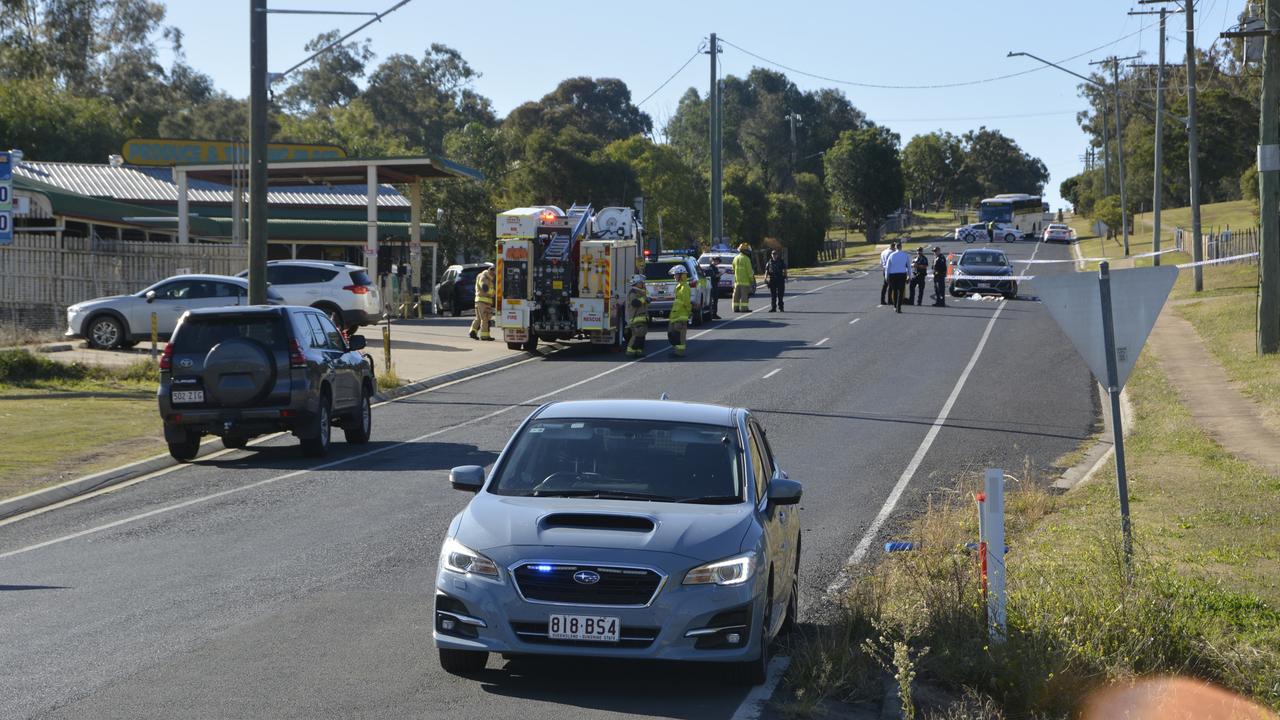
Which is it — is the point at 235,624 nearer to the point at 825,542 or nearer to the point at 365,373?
the point at 825,542

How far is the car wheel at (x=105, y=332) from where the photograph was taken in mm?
31969

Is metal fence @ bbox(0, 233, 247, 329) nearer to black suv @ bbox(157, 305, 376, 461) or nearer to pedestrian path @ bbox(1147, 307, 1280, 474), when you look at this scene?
black suv @ bbox(157, 305, 376, 461)

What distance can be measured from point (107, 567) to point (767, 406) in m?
13.0

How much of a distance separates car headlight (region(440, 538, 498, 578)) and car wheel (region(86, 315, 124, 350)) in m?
26.4

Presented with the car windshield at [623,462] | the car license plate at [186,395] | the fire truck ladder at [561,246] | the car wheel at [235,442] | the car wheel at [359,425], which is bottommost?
the car wheel at [235,442]

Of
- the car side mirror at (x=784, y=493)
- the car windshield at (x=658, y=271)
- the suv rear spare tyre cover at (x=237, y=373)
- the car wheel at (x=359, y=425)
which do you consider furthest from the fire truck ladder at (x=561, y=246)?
the car side mirror at (x=784, y=493)

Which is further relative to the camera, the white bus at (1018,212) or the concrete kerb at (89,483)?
the white bus at (1018,212)

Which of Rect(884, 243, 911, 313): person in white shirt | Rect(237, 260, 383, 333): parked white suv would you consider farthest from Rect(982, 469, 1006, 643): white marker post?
Rect(884, 243, 911, 313): person in white shirt

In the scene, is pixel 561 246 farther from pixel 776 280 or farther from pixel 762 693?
pixel 762 693

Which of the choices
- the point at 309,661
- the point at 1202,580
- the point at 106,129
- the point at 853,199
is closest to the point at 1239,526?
the point at 1202,580

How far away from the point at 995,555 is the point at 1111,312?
1.86m

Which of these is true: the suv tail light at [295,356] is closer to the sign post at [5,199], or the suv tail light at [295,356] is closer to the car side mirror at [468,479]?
the sign post at [5,199]

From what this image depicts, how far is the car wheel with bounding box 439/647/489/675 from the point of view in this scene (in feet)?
25.6

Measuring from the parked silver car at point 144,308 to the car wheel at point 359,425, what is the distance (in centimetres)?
1330
